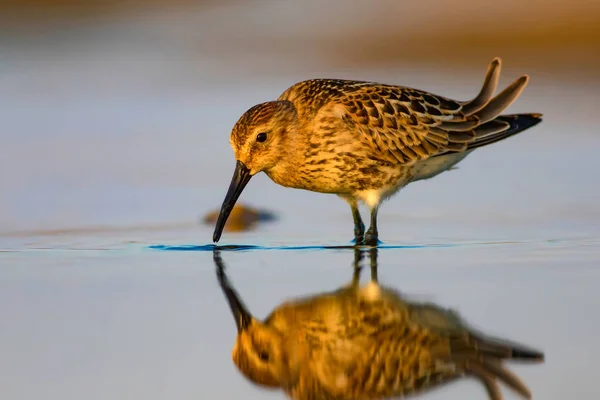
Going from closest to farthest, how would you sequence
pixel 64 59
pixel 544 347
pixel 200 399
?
pixel 200 399
pixel 544 347
pixel 64 59

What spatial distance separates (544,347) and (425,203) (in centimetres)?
461

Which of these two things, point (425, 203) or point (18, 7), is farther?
point (18, 7)

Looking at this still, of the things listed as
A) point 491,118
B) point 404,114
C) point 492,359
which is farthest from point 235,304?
point 491,118

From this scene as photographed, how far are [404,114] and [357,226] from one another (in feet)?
3.22

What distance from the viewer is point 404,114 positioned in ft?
30.7

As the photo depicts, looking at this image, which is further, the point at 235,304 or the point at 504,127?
the point at 504,127

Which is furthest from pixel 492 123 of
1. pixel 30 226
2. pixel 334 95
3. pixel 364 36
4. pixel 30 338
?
pixel 364 36

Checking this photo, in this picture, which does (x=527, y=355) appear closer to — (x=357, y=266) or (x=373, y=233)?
(x=357, y=266)

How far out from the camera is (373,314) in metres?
6.25

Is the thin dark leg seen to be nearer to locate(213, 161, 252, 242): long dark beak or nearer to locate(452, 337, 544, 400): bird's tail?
locate(213, 161, 252, 242): long dark beak

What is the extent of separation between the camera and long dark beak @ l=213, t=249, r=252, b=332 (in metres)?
6.21

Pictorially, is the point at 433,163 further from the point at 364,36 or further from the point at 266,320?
the point at 364,36

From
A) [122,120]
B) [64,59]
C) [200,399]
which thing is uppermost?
[64,59]

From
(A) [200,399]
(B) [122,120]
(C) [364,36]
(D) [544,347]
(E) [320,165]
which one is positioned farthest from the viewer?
(C) [364,36]
